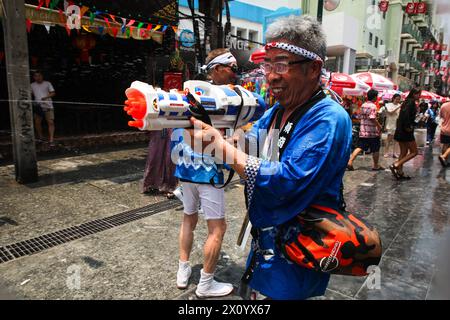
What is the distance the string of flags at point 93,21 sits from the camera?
6.11 m

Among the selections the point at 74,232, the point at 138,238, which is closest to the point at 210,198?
the point at 138,238

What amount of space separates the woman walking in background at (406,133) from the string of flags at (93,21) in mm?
5770

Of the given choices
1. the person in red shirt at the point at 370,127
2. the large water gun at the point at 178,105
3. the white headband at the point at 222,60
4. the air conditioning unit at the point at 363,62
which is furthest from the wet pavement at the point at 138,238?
the air conditioning unit at the point at 363,62

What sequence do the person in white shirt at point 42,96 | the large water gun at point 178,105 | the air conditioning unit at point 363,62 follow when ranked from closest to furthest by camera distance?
1. the large water gun at point 178,105
2. the person in white shirt at point 42,96
3. the air conditioning unit at point 363,62

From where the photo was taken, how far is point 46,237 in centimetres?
343

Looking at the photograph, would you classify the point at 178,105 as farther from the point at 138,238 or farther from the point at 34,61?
the point at 34,61

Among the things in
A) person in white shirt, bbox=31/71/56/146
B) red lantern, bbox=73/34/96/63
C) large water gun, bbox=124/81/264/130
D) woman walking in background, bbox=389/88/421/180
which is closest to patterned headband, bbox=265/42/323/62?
large water gun, bbox=124/81/264/130

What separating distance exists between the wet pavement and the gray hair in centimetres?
89

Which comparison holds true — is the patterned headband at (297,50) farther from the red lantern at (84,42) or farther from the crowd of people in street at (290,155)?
the red lantern at (84,42)

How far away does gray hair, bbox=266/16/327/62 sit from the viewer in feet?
4.43

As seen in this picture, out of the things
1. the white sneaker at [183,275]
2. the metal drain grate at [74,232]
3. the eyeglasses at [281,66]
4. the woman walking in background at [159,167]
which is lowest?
the metal drain grate at [74,232]

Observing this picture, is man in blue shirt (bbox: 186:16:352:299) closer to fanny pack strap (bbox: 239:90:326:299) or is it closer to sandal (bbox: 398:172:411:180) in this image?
fanny pack strap (bbox: 239:90:326:299)

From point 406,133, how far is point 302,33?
651 cm

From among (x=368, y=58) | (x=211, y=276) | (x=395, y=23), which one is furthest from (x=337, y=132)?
(x=395, y=23)
